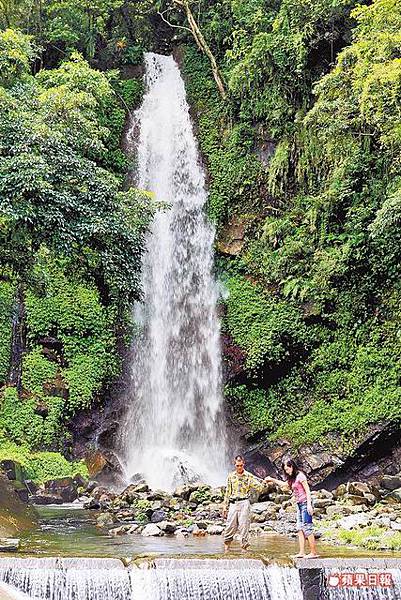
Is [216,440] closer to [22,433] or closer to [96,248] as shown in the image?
[22,433]

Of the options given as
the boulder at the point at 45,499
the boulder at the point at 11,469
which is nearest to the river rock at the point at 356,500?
the boulder at the point at 45,499

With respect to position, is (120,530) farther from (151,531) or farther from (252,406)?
(252,406)

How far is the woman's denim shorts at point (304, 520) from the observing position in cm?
890

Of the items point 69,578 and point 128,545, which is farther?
point 128,545

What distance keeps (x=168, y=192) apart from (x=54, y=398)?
7560 mm

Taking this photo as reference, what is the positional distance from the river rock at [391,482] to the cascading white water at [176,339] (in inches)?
162

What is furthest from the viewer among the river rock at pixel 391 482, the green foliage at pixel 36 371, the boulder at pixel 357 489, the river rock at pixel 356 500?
the green foliage at pixel 36 371

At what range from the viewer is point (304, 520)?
8.95 meters

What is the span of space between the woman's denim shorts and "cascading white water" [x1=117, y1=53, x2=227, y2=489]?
337 inches

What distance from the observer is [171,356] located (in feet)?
67.7

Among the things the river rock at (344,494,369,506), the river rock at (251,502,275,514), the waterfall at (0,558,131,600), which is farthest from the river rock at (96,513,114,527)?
the waterfall at (0,558,131,600)

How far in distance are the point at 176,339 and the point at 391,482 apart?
7378 mm

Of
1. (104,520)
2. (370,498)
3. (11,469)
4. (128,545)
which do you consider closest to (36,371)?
(11,469)

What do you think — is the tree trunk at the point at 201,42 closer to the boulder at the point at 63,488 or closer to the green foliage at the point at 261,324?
the green foliage at the point at 261,324
